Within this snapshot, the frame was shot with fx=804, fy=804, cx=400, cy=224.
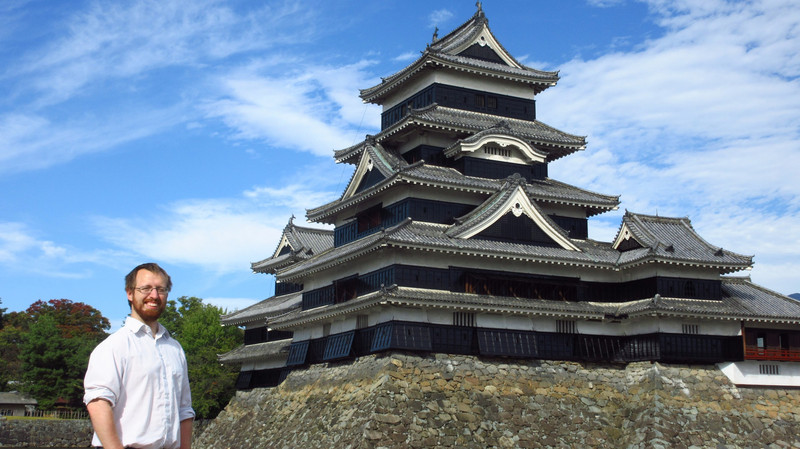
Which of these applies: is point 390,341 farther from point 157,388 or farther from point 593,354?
point 157,388

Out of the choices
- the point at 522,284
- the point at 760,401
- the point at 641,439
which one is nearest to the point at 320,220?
the point at 522,284

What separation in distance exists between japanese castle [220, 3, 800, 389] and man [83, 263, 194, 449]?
24249mm

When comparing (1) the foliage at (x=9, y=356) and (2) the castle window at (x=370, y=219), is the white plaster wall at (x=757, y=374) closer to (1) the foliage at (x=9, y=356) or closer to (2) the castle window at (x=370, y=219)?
(2) the castle window at (x=370, y=219)

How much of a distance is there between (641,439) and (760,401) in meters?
7.32

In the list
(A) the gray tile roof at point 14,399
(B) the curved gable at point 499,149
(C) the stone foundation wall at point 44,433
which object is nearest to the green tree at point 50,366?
(A) the gray tile roof at point 14,399

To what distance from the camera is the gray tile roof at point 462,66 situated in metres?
40.4

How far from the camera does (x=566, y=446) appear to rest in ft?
102

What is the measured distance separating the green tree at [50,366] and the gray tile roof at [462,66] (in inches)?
1540

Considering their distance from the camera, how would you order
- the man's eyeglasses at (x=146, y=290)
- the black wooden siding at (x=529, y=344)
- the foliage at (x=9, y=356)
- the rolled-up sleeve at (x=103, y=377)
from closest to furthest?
the rolled-up sleeve at (x=103, y=377), the man's eyeglasses at (x=146, y=290), the black wooden siding at (x=529, y=344), the foliage at (x=9, y=356)

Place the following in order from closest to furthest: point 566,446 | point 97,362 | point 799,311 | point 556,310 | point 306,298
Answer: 1. point 97,362
2. point 566,446
3. point 556,310
4. point 799,311
5. point 306,298

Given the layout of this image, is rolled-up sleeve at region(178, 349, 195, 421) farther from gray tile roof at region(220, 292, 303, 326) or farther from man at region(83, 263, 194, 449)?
gray tile roof at region(220, 292, 303, 326)

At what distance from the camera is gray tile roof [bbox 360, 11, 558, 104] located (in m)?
40.4

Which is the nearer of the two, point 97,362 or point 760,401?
point 97,362

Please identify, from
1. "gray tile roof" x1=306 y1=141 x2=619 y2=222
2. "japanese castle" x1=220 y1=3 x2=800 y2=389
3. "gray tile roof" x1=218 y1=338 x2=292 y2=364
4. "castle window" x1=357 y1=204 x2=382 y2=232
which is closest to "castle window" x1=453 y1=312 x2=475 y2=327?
"japanese castle" x1=220 y1=3 x2=800 y2=389
